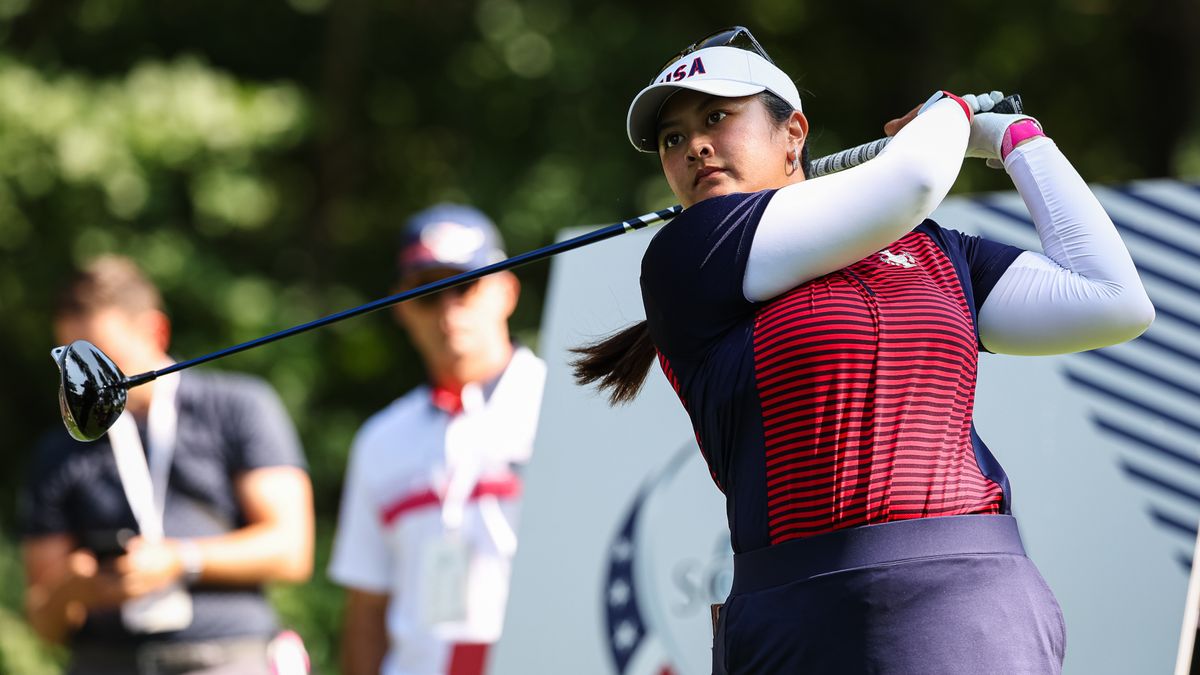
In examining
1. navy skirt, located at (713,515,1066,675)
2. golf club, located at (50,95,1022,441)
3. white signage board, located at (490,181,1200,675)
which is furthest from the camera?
white signage board, located at (490,181,1200,675)

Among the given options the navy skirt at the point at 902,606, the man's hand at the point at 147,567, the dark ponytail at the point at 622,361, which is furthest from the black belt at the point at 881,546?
the man's hand at the point at 147,567

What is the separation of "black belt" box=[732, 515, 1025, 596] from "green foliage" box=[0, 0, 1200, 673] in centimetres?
534

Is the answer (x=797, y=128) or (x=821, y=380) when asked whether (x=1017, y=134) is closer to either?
(x=797, y=128)

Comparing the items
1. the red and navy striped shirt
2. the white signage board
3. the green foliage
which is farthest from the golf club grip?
the green foliage

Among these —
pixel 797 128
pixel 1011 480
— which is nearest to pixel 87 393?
pixel 797 128

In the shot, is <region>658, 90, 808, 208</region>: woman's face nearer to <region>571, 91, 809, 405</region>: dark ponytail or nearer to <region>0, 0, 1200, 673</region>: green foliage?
<region>571, 91, 809, 405</region>: dark ponytail

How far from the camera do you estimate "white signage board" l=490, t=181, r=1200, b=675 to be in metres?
3.30

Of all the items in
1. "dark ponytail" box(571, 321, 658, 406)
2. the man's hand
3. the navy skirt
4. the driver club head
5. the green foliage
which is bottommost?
the navy skirt

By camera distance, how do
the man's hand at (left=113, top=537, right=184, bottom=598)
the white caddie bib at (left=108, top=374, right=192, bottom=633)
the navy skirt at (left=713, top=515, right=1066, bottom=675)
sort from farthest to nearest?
1. the white caddie bib at (left=108, top=374, right=192, bottom=633)
2. the man's hand at (left=113, top=537, right=184, bottom=598)
3. the navy skirt at (left=713, top=515, right=1066, bottom=675)

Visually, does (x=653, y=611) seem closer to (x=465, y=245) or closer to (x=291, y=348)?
(x=465, y=245)

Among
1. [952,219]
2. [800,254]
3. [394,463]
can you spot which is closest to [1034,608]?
[800,254]

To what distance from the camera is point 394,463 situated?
4.86 m

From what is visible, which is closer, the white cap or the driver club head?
the white cap

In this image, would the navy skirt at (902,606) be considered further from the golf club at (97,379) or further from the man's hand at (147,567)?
the man's hand at (147,567)
